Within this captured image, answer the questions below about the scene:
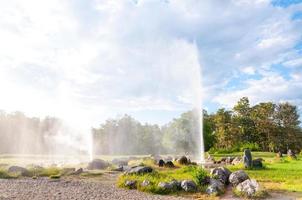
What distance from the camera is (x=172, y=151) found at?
5844 centimetres

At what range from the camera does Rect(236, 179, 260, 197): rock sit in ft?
44.1

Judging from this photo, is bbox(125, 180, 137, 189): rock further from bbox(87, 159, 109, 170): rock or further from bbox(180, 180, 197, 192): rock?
bbox(87, 159, 109, 170): rock

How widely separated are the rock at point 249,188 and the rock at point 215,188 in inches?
28.0

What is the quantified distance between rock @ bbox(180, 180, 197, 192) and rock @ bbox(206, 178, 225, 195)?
1.93 feet

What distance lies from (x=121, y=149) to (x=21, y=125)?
58.6 feet

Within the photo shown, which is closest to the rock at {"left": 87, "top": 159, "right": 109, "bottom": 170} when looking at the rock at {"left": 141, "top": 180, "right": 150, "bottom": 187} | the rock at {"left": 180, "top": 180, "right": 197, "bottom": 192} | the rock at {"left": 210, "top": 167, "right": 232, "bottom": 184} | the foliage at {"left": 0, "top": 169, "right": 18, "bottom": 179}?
the foliage at {"left": 0, "top": 169, "right": 18, "bottom": 179}

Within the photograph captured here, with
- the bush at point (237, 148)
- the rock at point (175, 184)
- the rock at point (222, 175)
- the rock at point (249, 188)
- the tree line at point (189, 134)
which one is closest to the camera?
the rock at point (249, 188)

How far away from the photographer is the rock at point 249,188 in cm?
1345

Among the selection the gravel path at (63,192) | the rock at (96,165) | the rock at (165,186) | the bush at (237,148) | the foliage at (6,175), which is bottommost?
the gravel path at (63,192)

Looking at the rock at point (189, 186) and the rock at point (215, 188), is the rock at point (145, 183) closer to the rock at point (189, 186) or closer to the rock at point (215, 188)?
the rock at point (189, 186)

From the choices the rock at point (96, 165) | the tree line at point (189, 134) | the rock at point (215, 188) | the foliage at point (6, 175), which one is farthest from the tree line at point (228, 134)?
the rock at point (215, 188)

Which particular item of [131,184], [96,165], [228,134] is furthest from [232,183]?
[228,134]

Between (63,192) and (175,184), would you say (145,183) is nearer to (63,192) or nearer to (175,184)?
(175,184)

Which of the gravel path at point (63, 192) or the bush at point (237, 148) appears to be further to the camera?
the bush at point (237, 148)
